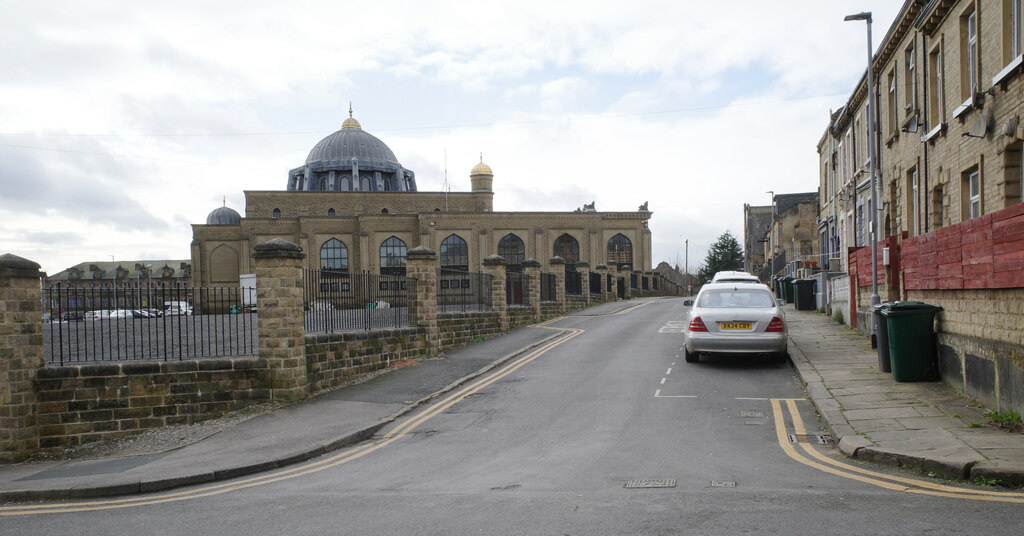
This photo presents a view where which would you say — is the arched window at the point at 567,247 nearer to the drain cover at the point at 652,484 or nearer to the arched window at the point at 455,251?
the arched window at the point at 455,251

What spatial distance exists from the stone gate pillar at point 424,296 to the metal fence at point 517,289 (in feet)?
27.2

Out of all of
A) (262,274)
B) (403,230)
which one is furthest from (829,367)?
(403,230)

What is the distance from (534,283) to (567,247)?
48830 millimetres

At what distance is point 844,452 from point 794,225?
43.3 meters

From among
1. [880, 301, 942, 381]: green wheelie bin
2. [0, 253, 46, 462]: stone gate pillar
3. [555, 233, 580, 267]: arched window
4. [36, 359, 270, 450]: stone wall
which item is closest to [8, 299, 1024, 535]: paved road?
[880, 301, 942, 381]: green wheelie bin

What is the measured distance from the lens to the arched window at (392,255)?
73.6m

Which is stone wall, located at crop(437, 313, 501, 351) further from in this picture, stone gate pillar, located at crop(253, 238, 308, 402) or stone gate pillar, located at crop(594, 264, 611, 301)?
stone gate pillar, located at crop(594, 264, 611, 301)

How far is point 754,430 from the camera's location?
8984mm

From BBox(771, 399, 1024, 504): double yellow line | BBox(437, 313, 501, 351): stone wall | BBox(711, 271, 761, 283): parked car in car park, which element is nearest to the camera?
BBox(771, 399, 1024, 504): double yellow line

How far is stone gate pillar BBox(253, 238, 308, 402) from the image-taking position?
40.5 feet

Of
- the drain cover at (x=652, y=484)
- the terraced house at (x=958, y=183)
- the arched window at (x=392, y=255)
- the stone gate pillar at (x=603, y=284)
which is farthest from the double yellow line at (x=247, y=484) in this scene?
the arched window at (x=392, y=255)

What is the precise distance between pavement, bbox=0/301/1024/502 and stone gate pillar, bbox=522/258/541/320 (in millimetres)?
11654

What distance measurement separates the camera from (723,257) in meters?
76.9

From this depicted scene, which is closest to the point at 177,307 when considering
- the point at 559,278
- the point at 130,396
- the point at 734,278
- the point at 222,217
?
the point at 130,396
